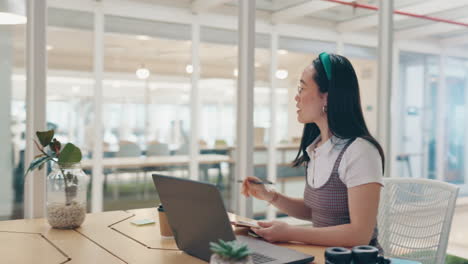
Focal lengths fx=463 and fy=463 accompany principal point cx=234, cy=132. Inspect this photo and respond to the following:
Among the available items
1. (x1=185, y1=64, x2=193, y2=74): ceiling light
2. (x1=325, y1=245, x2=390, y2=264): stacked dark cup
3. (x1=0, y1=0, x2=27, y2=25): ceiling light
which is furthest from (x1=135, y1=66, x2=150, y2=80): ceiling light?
(x1=325, y1=245, x2=390, y2=264): stacked dark cup

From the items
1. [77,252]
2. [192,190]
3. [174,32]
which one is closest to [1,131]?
[174,32]

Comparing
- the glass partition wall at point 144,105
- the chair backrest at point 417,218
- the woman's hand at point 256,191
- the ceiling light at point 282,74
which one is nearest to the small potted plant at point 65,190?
the woman's hand at point 256,191

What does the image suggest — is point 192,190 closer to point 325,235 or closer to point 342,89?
point 325,235

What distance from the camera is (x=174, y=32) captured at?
5.01 m

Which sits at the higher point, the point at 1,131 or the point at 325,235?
the point at 1,131

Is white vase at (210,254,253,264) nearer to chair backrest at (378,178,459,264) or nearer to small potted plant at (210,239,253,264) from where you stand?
small potted plant at (210,239,253,264)

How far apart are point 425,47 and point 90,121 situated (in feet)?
10.9

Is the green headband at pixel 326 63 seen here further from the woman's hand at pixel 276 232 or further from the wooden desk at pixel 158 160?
the wooden desk at pixel 158 160

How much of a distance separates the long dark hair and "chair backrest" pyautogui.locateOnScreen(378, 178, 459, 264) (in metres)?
0.49

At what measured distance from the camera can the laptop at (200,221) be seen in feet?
4.51

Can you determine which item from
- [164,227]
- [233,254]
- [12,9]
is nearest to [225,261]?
[233,254]

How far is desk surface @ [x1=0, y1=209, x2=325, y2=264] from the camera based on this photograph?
155cm

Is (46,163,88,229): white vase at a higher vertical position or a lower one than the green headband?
lower

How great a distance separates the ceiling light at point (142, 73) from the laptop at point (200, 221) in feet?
11.9
